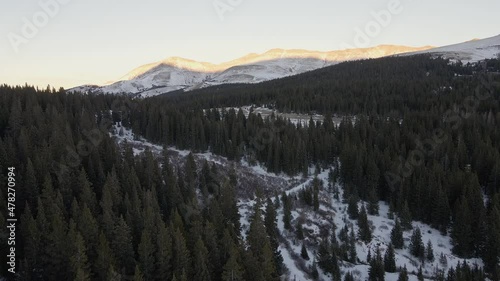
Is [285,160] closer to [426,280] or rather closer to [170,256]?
[426,280]

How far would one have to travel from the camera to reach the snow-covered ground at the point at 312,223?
181 feet

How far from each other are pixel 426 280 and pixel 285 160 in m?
40.5

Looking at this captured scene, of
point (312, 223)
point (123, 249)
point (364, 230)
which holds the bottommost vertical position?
point (364, 230)

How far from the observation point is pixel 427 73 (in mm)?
185250

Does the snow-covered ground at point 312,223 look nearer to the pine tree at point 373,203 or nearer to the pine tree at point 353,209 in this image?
the pine tree at point 353,209

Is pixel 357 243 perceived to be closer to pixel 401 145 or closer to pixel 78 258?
pixel 401 145

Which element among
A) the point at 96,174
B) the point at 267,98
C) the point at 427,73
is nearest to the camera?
the point at 96,174

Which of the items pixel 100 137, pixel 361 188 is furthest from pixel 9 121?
pixel 361 188

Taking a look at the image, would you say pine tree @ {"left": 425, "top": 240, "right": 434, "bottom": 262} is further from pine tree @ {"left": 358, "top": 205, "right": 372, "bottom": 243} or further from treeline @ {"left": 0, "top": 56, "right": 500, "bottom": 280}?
pine tree @ {"left": 358, "top": 205, "right": 372, "bottom": 243}

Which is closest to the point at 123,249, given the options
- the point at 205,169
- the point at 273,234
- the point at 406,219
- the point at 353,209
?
the point at 273,234

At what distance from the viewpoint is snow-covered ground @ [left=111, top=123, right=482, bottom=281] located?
181ft

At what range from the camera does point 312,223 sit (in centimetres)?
6462

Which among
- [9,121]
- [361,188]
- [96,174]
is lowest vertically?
[361,188]

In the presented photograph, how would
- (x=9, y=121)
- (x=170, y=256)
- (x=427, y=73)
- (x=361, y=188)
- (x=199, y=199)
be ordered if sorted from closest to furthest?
(x=170, y=256), (x=199, y=199), (x=9, y=121), (x=361, y=188), (x=427, y=73)
